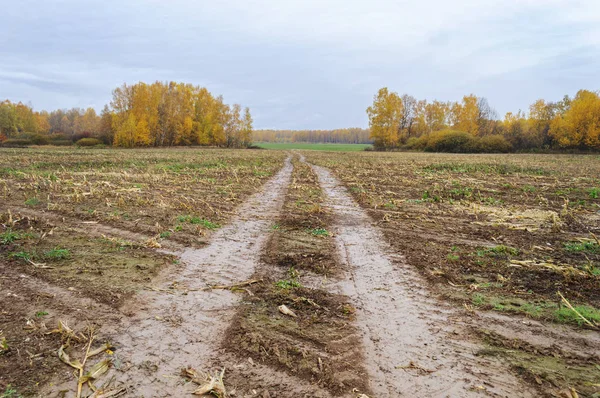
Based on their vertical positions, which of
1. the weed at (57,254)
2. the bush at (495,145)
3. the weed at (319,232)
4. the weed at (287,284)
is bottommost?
the weed at (287,284)

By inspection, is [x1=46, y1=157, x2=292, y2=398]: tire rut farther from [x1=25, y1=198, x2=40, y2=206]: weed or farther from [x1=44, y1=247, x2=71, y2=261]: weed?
[x1=25, y1=198, x2=40, y2=206]: weed

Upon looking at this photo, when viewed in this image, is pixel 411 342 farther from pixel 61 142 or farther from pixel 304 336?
pixel 61 142

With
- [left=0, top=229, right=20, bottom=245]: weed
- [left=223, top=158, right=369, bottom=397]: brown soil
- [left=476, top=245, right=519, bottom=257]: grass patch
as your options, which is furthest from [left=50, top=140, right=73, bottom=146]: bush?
[left=476, top=245, right=519, bottom=257]: grass patch

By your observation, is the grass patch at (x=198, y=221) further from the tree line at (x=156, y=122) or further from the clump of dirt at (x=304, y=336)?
the tree line at (x=156, y=122)

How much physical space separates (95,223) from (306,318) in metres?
7.22

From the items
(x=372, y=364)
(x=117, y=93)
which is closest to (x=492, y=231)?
(x=372, y=364)

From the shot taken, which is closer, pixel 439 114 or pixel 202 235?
pixel 202 235

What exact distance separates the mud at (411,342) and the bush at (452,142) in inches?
2878

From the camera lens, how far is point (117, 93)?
73188mm

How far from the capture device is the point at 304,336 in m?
4.54

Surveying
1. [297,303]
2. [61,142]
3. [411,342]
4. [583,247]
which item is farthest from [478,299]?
[61,142]

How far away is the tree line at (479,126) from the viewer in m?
64.9

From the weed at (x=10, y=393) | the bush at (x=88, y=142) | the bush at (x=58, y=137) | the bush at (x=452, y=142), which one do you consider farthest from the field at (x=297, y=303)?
the bush at (x=58, y=137)

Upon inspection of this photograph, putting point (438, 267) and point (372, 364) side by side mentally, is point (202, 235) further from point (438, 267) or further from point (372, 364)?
point (372, 364)
